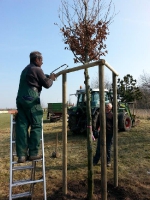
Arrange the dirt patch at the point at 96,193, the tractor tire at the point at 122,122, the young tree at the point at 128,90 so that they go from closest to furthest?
the dirt patch at the point at 96,193, the tractor tire at the point at 122,122, the young tree at the point at 128,90

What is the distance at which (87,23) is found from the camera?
4297 millimetres

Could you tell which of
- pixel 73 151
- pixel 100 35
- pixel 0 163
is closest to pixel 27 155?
pixel 100 35

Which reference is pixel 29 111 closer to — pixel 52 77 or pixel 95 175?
pixel 52 77

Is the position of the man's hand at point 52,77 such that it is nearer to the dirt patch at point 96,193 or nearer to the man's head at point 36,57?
the man's head at point 36,57

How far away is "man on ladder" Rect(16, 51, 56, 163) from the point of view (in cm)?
331

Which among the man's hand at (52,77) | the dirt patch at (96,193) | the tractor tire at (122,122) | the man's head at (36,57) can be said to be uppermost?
the man's head at (36,57)

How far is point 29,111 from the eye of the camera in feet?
11.0

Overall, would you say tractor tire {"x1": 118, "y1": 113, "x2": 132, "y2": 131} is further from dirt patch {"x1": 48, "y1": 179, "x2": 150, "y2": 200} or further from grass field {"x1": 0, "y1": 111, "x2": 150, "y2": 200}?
dirt patch {"x1": 48, "y1": 179, "x2": 150, "y2": 200}

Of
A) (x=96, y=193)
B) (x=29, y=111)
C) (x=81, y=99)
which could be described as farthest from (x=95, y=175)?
(x=81, y=99)

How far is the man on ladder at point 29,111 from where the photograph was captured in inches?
130

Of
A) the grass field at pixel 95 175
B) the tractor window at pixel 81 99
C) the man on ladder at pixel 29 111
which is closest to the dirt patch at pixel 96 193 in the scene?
the grass field at pixel 95 175

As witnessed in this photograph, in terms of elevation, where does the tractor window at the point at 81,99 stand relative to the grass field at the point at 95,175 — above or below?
above

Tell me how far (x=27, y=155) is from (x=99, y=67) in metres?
1.66

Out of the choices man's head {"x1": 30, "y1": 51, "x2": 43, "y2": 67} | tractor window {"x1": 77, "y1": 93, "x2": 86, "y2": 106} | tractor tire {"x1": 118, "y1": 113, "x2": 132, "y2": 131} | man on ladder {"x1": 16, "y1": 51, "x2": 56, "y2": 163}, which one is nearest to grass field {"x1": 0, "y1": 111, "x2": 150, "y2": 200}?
man on ladder {"x1": 16, "y1": 51, "x2": 56, "y2": 163}
